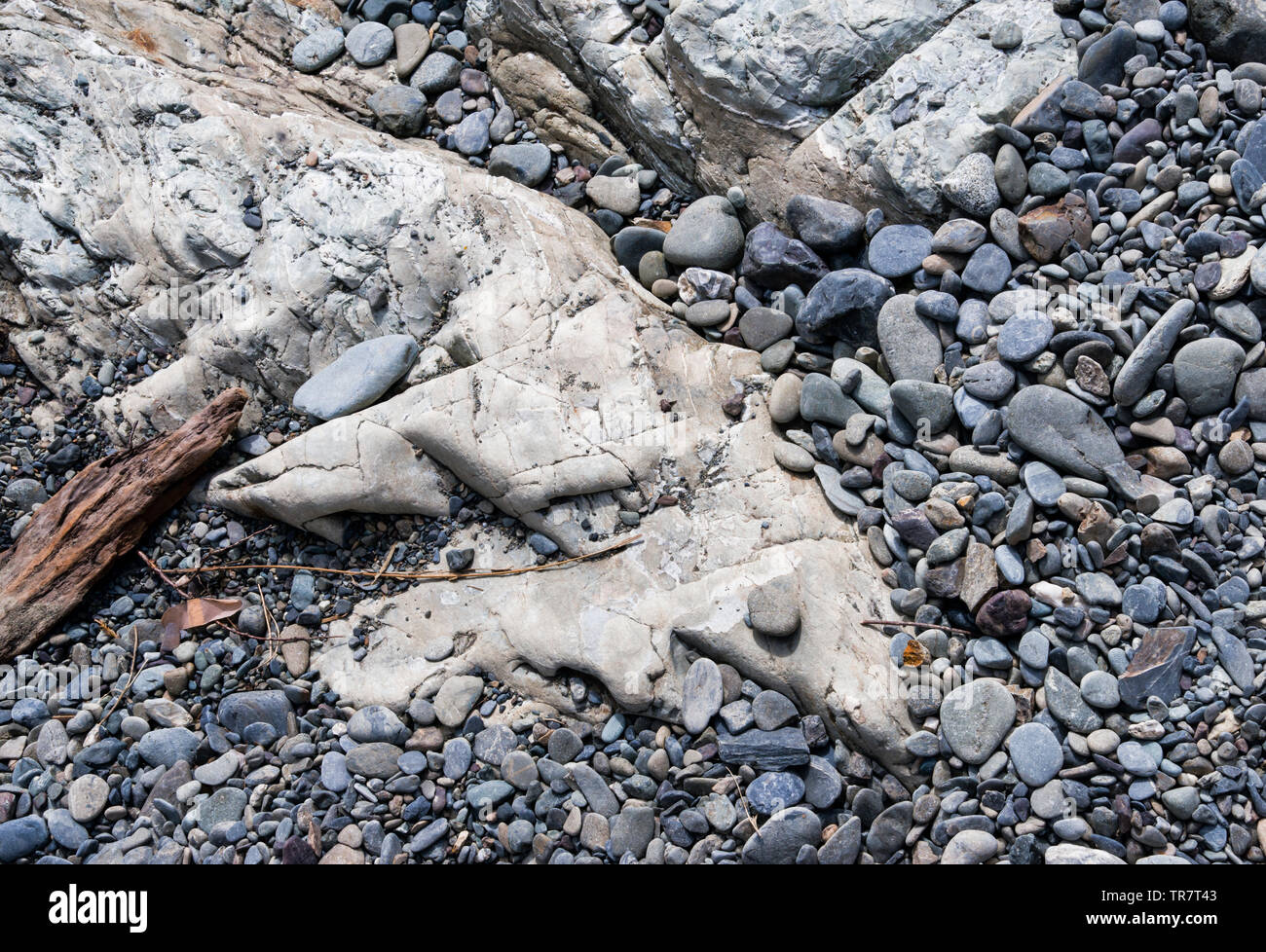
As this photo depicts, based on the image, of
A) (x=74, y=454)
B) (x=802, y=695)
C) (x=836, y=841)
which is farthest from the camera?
(x=74, y=454)

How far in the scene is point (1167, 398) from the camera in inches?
129

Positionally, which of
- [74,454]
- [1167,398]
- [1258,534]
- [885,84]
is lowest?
[74,454]

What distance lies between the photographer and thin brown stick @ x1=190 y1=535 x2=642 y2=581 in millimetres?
3508

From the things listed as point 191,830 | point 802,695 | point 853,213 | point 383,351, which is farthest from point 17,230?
point 802,695

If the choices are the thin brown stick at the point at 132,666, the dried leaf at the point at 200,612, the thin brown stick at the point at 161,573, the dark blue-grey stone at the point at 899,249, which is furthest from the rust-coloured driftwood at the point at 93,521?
the dark blue-grey stone at the point at 899,249

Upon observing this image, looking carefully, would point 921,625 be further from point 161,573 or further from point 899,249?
point 161,573

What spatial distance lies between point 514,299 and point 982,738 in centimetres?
252

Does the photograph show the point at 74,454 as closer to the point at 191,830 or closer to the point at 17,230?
the point at 17,230

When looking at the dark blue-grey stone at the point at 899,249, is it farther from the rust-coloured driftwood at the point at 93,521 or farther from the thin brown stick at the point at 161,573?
the thin brown stick at the point at 161,573

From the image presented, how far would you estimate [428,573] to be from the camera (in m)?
3.68

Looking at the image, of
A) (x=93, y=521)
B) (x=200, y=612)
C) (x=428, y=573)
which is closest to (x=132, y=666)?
(x=200, y=612)

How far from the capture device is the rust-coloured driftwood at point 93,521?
146 inches

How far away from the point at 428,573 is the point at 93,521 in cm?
148

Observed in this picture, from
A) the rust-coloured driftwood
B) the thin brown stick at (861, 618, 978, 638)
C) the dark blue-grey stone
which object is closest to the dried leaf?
the rust-coloured driftwood
